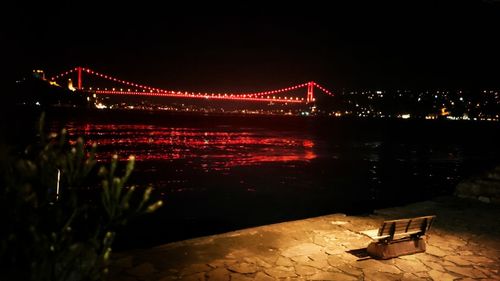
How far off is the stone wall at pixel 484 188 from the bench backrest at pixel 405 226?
404cm

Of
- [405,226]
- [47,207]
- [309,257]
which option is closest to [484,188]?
[405,226]

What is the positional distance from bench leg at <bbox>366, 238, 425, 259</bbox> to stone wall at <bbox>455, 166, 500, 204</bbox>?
406 centimetres

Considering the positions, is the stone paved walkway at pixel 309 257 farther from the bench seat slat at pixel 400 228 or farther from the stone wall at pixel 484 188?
the stone wall at pixel 484 188

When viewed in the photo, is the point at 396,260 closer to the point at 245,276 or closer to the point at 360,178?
the point at 245,276

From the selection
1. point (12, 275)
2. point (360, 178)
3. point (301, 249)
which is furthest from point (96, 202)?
point (360, 178)

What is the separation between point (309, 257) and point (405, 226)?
1208 mm

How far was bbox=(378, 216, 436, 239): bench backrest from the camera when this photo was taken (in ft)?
15.6

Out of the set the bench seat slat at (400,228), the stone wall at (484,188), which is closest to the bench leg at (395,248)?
the bench seat slat at (400,228)

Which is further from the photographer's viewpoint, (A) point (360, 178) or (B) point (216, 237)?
(A) point (360, 178)

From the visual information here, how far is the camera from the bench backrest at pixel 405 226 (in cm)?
475

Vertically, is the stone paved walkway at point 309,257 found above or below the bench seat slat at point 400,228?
below

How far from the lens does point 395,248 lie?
492cm

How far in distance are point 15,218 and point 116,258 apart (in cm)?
305

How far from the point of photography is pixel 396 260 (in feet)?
15.9
